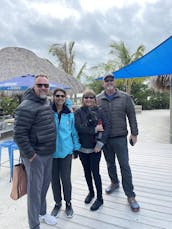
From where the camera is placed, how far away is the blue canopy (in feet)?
9.03

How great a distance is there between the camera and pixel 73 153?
2.54 metres

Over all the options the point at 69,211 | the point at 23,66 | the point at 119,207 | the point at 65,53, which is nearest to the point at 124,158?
the point at 119,207

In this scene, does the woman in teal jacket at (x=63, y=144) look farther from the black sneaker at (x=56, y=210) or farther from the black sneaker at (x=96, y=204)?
the black sneaker at (x=96, y=204)

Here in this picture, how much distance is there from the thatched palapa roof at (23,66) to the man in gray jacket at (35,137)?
8.67 meters

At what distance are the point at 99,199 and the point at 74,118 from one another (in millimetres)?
1086

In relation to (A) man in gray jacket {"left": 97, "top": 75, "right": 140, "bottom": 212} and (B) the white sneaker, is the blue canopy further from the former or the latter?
Answer: (B) the white sneaker

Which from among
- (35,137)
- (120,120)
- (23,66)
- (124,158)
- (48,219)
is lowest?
(48,219)

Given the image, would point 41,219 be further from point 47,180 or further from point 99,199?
point 99,199

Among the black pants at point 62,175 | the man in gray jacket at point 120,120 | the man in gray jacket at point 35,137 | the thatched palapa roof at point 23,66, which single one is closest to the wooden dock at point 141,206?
the man in gray jacket at point 120,120

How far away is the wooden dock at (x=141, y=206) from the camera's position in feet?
7.82

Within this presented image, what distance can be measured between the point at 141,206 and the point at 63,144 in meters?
1.31

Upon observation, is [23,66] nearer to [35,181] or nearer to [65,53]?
[35,181]

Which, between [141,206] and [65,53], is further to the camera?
[65,53]

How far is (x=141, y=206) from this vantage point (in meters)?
2.72
